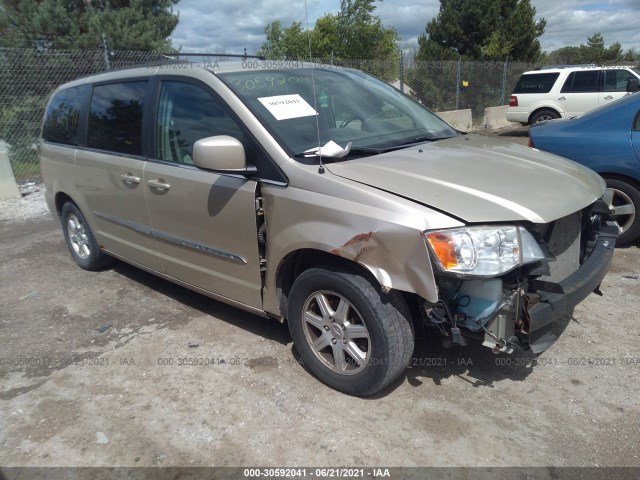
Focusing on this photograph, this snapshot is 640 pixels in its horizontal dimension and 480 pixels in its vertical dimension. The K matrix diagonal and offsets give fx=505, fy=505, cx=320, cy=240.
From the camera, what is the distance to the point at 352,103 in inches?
145

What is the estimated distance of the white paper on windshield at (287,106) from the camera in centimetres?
318

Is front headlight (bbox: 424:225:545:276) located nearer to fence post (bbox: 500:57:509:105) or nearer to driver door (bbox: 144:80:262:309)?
driver door (bbox: 144:80:262:309)

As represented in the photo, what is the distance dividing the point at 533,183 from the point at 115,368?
9.62 feet

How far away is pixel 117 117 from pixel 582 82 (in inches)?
500

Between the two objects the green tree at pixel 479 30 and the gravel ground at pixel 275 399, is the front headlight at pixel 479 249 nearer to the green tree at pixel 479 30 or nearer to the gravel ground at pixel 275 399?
the gravel ground at pixel 275 399

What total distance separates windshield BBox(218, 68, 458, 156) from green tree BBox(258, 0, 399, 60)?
12.1 metres

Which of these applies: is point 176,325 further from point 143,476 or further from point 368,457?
point 368,457

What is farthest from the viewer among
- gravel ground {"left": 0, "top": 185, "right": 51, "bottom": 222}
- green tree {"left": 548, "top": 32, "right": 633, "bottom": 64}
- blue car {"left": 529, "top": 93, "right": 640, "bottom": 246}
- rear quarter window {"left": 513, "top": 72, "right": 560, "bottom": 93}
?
green tree {"left": 548, "top": 32, "right": 633, "bottom": 64}

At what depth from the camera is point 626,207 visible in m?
4.75

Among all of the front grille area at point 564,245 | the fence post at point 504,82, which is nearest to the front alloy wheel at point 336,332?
the front grille area at point 564,245

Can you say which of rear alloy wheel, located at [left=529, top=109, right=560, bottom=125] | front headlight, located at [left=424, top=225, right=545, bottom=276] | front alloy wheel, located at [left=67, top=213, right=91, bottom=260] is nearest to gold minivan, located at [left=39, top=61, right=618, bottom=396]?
front headlight, located at [left=424, top=225, right=545, bottom=276]

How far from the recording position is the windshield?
3148 mm

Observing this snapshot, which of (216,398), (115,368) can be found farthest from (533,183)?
(115,368)

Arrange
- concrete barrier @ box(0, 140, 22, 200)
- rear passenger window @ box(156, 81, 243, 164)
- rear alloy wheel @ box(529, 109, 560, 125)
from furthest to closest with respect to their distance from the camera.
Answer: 1. rear alloy wheel @ box(529, 109, 560, 125)
2. concrete barrier @ box(0, 140, 22, 200)
3. rear passenger window @ box(156, 81, 243, 164)
